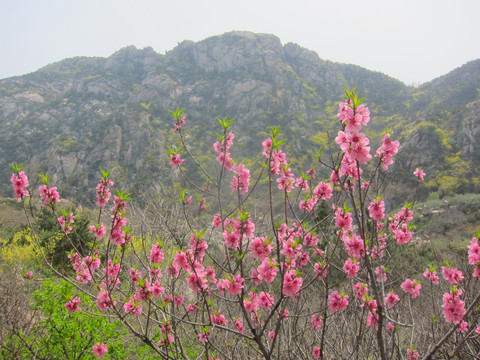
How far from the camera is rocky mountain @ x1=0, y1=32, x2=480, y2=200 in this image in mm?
33375

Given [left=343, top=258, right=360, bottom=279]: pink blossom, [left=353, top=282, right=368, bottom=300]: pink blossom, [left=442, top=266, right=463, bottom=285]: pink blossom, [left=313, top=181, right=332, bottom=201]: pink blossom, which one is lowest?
[left=353, top=282, right=368, bottom=300]: pink blossom

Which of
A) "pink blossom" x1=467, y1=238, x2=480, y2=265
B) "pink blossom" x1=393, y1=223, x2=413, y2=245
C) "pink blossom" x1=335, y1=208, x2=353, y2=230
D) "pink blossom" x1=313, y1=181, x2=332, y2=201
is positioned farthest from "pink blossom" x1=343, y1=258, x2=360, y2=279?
"pink blossom" x1=393, y1=223, x2=413, y2=245

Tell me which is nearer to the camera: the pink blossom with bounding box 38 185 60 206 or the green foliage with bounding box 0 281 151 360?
the pink blossom with bounding box 38 185 60 206

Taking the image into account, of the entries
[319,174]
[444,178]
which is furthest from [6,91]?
[444,178]

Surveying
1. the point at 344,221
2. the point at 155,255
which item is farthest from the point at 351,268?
the point at 155,255

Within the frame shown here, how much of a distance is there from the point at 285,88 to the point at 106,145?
3769cm

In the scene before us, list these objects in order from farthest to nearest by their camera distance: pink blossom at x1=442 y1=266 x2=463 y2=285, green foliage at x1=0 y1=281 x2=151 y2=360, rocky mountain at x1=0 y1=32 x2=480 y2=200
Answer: rocky mountain at x1=0 y1=32 x2=480 y2=200, green foliage at x1=0 y1=281 x2=151 y2=360, pink blossom at x1=442 y1=266 x2=463 y2=285

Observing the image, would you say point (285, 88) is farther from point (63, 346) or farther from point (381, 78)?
point (63, 346)

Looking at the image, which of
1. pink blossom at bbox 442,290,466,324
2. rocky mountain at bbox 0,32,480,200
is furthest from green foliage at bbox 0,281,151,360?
rocky mountain at bbox 0,32,480,200

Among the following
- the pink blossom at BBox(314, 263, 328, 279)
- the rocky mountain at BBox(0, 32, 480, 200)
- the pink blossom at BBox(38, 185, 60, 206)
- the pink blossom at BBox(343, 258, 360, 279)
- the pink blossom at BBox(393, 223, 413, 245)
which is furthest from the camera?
the rocky mountain at BBox(0, 32, 480, 200)

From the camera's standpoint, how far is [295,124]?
4944cm

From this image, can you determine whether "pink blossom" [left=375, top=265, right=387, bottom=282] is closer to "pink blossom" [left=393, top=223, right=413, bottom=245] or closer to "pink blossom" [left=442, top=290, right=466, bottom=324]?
"pink blossom" [left=393, top=223, right=413, bottom=245]

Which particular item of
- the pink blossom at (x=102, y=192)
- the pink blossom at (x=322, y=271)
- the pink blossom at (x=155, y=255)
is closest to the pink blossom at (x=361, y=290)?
the pink blossom at (x=322, y=271)

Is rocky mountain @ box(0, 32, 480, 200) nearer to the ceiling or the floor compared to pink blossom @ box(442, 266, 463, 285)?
nearer to the ceiling
